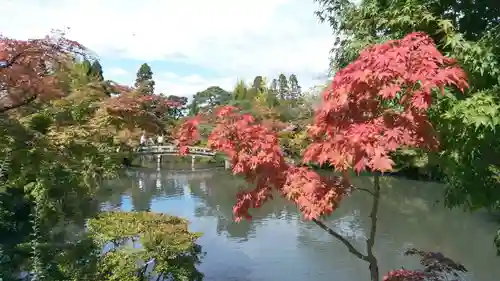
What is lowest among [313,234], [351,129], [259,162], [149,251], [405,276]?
[313,234]

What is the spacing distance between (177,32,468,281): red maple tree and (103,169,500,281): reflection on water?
346 centimetres

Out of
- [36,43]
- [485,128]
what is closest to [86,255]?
[36,43]

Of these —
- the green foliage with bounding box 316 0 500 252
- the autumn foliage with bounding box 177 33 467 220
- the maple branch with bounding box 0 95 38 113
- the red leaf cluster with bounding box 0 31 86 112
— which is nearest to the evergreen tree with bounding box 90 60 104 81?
the red leaf cluster with bounding box 0 31 86 112

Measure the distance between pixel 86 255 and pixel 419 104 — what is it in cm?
489

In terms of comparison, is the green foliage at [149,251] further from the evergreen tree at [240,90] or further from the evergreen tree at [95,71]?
the evergreen tree at [240,90]

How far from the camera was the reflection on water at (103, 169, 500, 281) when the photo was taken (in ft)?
28.7

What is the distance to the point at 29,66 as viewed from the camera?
353 cm

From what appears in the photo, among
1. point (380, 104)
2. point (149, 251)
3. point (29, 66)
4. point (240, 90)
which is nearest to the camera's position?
point (380, 104)

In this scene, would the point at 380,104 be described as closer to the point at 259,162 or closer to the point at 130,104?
the point at 259,162

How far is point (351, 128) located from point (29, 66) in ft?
8.10

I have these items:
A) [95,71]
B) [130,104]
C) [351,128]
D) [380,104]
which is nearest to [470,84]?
[380,104]

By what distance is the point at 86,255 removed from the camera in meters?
6.07

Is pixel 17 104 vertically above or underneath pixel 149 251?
above

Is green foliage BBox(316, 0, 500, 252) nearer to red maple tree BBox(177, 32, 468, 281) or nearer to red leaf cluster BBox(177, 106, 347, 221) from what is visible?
red maple tree BBox(177, 32, 468, 281)
